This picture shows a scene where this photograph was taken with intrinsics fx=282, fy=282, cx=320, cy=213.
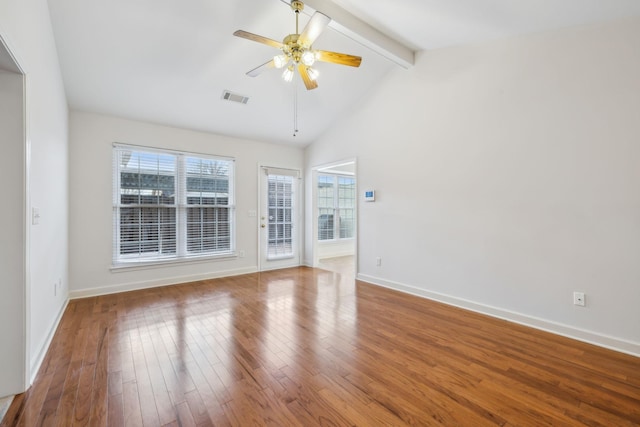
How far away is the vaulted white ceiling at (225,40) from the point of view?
8.71 feet

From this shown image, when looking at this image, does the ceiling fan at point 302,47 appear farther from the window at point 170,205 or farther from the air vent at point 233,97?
the window at point 170,205

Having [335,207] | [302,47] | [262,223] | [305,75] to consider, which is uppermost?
[302,47]

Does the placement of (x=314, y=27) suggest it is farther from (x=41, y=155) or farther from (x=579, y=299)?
(x=579, y=299)

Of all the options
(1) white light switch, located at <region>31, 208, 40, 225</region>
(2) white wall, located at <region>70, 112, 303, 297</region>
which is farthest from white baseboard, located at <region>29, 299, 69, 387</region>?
(1) white light switch, located at <region>31, 208, 40, 225</region>

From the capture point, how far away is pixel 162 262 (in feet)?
14.8

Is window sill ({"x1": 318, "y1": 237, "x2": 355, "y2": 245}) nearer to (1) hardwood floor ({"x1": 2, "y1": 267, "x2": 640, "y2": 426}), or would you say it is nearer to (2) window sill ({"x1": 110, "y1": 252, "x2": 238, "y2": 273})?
(2) window sill ({"x1": 110, "y1": 252, "x2": 238, "y2": 273})

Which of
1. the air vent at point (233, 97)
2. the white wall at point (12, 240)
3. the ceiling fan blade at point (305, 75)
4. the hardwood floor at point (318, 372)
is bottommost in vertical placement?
the hardwood floor at point (318, 372)

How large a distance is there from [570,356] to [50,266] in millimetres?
4763

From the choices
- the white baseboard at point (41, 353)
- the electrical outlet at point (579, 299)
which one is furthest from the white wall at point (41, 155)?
the electrical outlet at point (579, 299)

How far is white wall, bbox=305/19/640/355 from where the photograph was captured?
2.48m

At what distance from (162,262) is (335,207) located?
13.9 feet

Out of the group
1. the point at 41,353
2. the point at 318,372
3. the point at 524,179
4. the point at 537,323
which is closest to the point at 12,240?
the point at 41,353

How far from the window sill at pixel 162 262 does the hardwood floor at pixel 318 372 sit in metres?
0.80

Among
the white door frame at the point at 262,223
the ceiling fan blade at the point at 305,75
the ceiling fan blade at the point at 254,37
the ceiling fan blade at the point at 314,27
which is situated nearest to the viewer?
the ceiling fan blade at the point at 314,27
